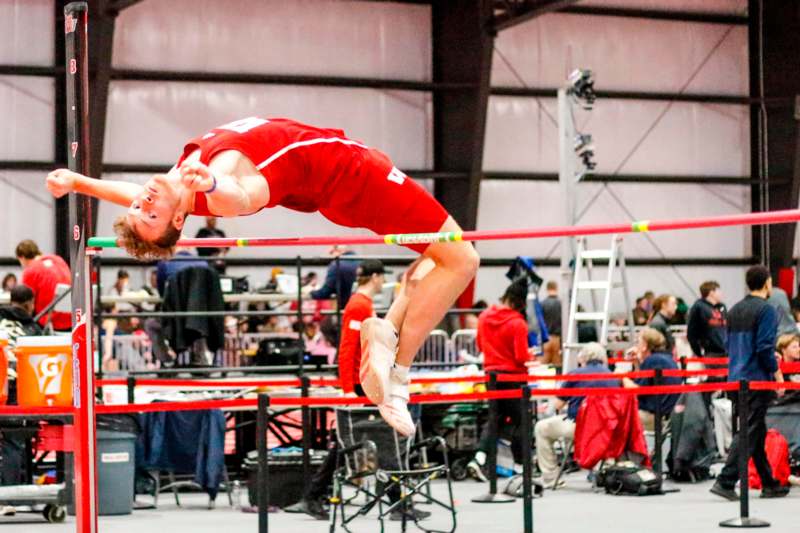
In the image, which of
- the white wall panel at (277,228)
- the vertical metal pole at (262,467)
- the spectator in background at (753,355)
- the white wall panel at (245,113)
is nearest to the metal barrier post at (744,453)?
the spectator in background at (753,355)

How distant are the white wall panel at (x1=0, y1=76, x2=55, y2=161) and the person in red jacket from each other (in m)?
8.99

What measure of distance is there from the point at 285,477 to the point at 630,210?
12.4 meters

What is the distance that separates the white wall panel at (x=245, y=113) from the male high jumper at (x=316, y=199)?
12.8 meters

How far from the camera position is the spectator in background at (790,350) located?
33.9ft

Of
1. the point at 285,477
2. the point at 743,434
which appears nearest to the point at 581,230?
the point at 743,434

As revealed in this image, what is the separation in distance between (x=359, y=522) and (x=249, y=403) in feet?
4.30

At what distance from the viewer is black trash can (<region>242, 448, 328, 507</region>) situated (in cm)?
924

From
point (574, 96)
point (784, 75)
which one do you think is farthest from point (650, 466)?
point (784, 75)

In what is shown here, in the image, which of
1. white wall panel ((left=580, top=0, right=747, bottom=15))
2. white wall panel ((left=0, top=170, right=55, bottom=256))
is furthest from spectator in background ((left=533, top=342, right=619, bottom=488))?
white wall panel ((left=580, top=0, right=747, bottom=15))

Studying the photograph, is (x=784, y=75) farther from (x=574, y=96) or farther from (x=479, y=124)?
(x=574, y=96)

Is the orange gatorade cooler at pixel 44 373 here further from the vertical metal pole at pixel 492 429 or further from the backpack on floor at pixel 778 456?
the backpack on floor at pixel 778 456

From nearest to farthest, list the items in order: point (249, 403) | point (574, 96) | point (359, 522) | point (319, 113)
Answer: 1. point (249, 403)
2. point (359, 522)
3. point (574, 96)
4. point (319, 113)

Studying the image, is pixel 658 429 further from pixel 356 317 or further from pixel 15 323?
pixel 15 323

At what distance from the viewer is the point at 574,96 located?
47.9ft
